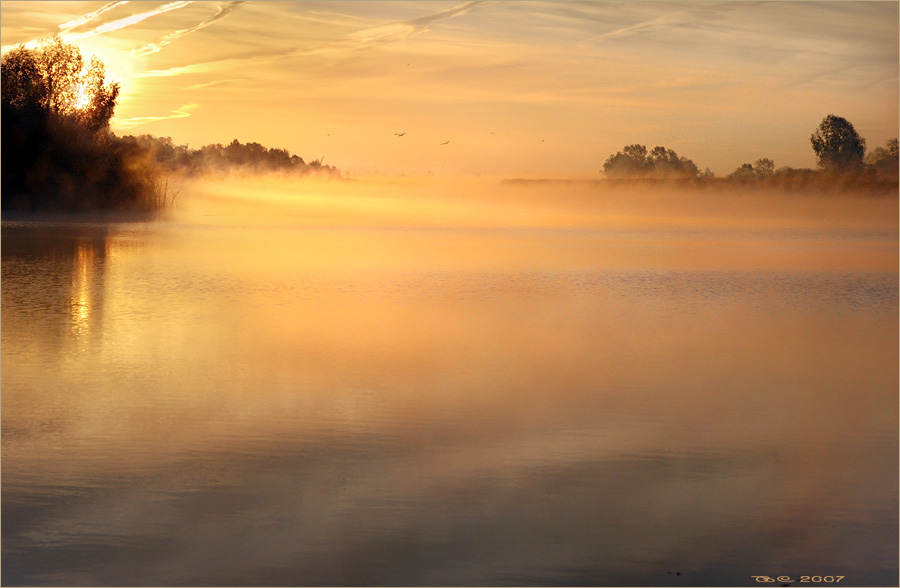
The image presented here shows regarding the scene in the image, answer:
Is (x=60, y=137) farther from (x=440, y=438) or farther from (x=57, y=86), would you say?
(x=440, y=438)

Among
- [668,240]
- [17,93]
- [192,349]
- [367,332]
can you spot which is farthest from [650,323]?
[17,93]

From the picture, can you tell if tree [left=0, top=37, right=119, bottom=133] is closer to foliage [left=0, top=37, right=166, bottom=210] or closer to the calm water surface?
foliage [left=0, top=37, right=166, bottom=210]

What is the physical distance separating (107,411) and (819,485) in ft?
16.1

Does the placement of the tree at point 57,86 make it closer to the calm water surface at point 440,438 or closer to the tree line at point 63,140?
the tree line at point 63,140

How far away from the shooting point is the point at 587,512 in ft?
17.3

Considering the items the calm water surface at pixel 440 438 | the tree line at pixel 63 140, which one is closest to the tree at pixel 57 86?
the tree line at pixel 63 140

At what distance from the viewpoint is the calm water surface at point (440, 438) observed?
4723 millimetres

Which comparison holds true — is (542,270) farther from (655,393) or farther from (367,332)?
(655,393)

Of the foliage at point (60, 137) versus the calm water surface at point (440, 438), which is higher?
the foliage at point (60, 137)

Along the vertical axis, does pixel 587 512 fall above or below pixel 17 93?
below

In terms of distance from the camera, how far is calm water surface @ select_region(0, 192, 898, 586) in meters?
4.72

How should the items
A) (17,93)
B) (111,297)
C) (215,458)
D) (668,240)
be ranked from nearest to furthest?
(215,458), (111,297), (668,240), (17,93)

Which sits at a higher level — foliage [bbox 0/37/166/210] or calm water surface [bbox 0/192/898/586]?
foliage [bbox 0/37/166/210]

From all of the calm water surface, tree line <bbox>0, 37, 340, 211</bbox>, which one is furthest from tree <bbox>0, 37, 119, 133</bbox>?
the calm water surface
